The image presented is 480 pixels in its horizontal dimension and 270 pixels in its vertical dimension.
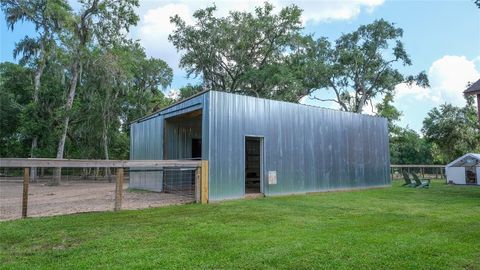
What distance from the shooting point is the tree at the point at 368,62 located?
2538cm

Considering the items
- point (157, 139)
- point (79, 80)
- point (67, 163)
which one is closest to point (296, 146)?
point (157, 139)

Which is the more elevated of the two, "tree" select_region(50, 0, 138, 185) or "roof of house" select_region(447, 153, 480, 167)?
"tree" select_region(50, 0, 138, 185)

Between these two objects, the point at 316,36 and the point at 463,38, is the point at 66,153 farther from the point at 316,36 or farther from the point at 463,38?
the point at 463,38

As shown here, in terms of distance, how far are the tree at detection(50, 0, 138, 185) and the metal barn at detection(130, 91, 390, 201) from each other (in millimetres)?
7759

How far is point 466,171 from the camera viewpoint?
56.9ft

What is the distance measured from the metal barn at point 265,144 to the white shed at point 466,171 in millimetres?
5180

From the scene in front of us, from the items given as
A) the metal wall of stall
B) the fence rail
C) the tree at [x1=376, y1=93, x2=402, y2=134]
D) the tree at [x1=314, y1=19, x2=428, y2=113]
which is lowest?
the fence rail

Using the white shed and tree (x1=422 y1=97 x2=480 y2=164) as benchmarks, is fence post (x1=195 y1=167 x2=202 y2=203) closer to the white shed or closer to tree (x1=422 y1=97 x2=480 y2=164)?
the white shed

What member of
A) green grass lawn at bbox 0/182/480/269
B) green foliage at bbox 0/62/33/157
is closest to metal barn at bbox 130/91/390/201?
green grass lawn at bbox 0/182/480/269

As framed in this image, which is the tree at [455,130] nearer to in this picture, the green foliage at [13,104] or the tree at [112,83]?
the tree at [112,83]

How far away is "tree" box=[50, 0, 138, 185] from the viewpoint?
2002 cm

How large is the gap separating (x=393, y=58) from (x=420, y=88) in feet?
10.6

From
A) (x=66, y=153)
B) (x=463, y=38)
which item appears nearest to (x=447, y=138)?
(x=463, y=38)

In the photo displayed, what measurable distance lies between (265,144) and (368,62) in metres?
18.8
